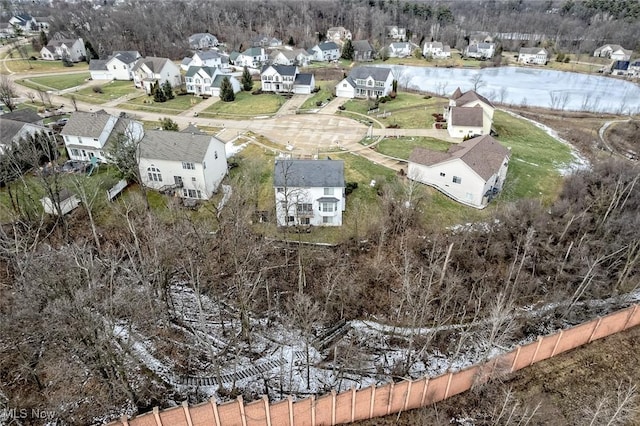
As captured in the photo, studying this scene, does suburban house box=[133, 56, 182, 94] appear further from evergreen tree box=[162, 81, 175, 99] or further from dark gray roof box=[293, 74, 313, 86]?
dark gray roof box=[293, 74, 313, 86]

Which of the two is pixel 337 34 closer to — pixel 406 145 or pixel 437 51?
pixel 437 51

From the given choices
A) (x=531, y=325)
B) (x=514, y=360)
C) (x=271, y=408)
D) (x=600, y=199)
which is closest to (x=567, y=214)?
(x=600, y=199)

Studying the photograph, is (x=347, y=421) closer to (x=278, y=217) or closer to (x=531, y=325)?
(x=531, y=325)

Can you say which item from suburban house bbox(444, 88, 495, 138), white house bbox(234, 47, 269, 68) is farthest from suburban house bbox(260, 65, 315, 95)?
suburban house bbox(444, 88, 495, 138)

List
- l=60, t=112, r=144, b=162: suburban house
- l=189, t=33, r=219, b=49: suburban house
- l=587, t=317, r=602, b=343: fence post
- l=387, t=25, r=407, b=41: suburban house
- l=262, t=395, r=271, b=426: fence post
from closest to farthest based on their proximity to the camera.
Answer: l=262, t=395, r=271, b=426: fence post → l=587, t=317, r=602, b=343: fence post → l=60, t=112, r=144, b=162: suburban house → l=189, t=33, r=219, b=49: suburban house → l=387, t=25, r=407, b=41: suburban house

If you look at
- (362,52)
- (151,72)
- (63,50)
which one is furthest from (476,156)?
(63,50)

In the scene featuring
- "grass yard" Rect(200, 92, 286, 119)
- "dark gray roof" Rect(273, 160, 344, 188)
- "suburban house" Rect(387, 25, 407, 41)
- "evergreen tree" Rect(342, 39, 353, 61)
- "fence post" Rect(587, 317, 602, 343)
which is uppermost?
"suburban house" Rect(387, 25, 407, 41)

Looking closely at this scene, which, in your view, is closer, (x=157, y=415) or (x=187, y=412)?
(x=157, y=415)
